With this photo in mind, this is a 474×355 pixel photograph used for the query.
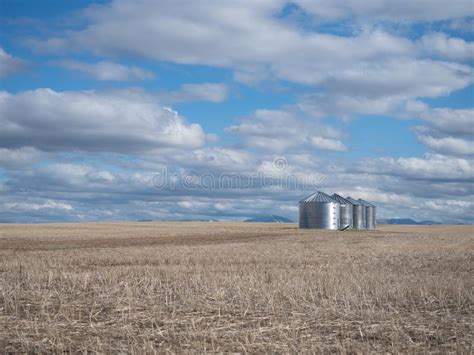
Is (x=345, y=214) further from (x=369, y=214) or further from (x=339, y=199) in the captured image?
(x=369, y=214)

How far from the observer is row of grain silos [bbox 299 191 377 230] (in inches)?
4021

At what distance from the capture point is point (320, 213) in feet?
336

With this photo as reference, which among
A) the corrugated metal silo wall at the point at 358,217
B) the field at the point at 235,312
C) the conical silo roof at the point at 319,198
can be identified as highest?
the conical silo roof at the point at 319,198

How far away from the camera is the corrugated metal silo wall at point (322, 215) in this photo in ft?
335

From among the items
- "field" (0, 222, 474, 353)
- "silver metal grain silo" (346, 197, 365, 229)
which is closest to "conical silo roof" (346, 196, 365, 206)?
"silver metal grain silo" (346, 197, 365, 229)

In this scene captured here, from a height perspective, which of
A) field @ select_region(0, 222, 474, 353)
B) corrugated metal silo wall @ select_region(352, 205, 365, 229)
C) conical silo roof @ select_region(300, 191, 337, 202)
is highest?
conical silo roof @ select_region(300, 191, 337, 202)

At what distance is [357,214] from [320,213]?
13.3 m

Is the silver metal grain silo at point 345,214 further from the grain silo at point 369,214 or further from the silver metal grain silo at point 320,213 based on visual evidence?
the grain silo at point 369,214

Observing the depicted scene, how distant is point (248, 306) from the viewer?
15.9 metres

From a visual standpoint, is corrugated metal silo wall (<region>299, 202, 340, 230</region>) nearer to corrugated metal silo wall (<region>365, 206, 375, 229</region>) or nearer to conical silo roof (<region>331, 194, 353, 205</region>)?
conical silo roof (<region>331, 194, 353, 205</region>)

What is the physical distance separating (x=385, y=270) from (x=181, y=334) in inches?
652

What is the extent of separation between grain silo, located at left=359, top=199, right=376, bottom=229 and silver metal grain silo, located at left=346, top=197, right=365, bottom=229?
2.38 metres

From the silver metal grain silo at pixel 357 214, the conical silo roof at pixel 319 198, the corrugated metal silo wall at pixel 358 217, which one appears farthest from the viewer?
the corrugated metal silo wall at pixel 358 217

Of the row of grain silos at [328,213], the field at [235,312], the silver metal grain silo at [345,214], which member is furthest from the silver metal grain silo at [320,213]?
the field at [235,312]
